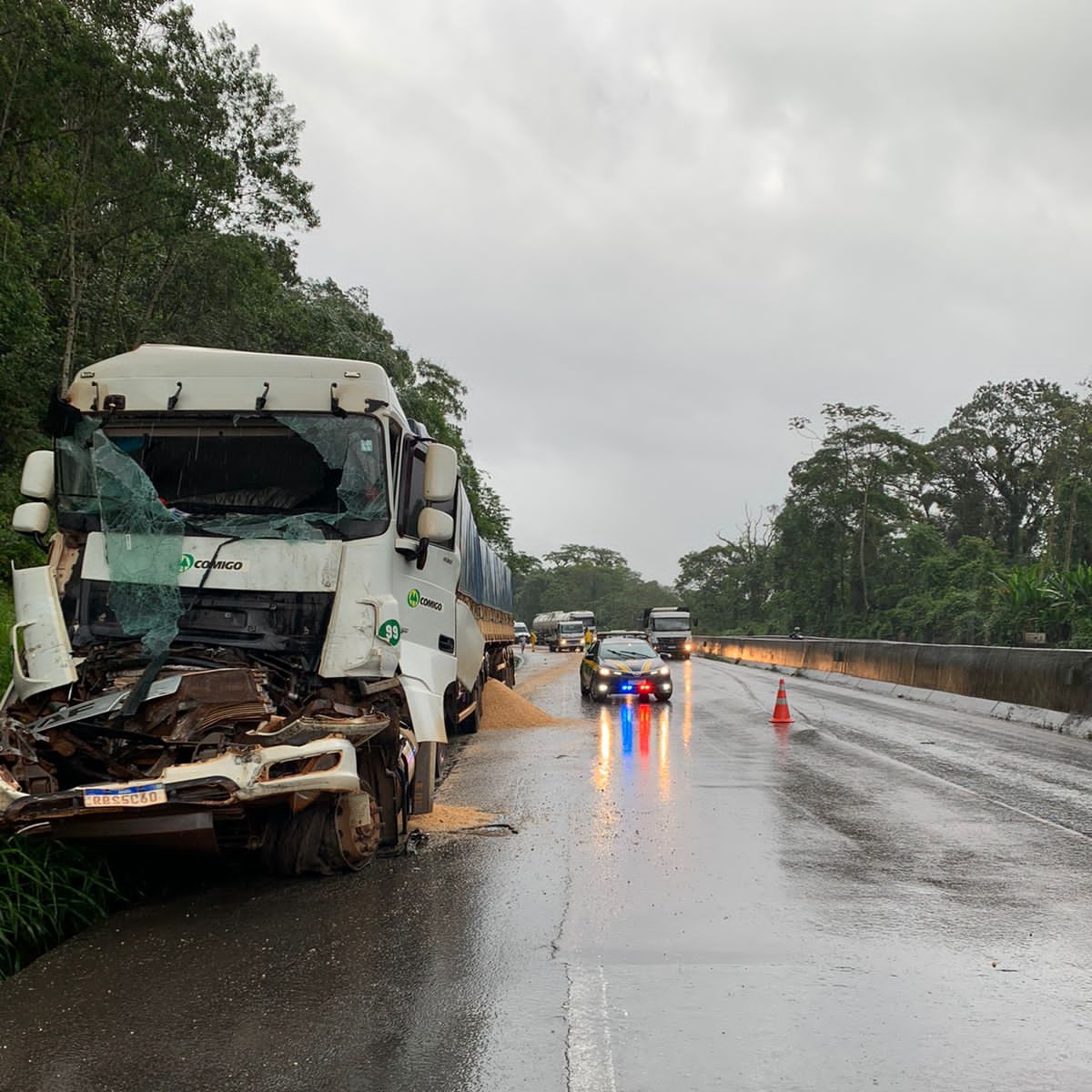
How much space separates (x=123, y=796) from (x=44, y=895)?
1.37 m

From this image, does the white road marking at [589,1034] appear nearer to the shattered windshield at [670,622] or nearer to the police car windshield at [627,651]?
the police car windshield at [627,651]

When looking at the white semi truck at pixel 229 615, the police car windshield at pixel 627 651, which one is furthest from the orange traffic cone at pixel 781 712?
the white semi truck at pixel 229 615

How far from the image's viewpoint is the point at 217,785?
523cm

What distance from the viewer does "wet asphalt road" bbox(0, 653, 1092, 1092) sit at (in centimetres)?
383

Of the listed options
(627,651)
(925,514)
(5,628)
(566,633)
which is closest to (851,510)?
(925,514)

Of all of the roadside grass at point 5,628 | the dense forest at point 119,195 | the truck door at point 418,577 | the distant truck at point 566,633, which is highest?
the dense forest at point 119,195

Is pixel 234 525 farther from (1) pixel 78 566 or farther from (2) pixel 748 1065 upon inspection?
(2) pixel 748 1065

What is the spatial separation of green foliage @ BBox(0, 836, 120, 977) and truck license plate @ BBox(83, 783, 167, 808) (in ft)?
3.59

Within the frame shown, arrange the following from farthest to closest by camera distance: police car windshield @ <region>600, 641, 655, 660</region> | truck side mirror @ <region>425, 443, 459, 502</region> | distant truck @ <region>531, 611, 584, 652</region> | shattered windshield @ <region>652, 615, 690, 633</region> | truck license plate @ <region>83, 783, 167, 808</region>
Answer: distant truck @ <region>531, 611, 584, 652</region>, shattered windshield @ <region>652, 615, 690, 633</region>, police car windshield @ <region>600, 641, 655, 660</region>, truck side mirror @ <region>425, 443, 459, 502</region>, truck license plate @ <region>83, 783, 167, 808</region>

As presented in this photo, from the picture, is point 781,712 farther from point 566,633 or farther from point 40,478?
point 566,633

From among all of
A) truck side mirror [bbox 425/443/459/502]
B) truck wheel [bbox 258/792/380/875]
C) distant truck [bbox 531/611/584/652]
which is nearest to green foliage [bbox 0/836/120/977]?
truck wheel [bbox 258/792/380/875]

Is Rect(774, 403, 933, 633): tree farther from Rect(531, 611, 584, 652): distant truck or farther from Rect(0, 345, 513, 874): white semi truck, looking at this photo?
Rect(0, 345, 513, 874): white semi truck

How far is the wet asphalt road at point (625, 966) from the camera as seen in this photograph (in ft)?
12.6

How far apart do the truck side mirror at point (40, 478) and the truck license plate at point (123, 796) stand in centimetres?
276
